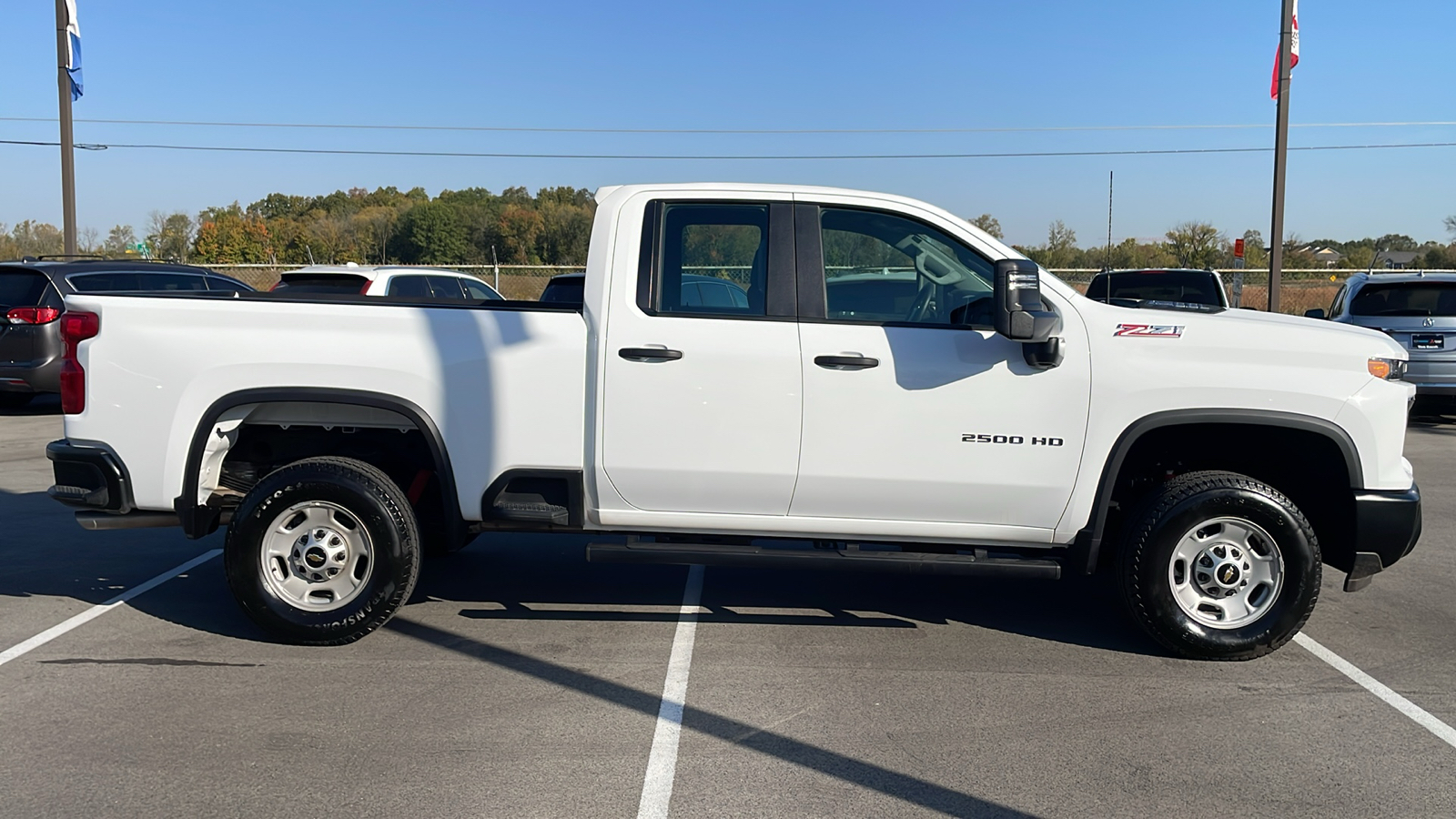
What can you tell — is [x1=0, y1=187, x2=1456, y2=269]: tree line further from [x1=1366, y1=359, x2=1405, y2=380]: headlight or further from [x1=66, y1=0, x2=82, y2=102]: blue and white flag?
[x1=1366, y1=359, x2=1405, y2=380]: headlight

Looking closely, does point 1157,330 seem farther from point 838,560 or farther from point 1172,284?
point 1172,284

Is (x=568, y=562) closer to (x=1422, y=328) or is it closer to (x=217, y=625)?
(x=217, y=625)

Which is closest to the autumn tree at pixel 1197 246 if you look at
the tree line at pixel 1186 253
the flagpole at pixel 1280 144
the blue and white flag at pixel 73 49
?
the tree line at pixel 1186 253

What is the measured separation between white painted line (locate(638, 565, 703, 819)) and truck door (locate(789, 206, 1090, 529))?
0.89 meters

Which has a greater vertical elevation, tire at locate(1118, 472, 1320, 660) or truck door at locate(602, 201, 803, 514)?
truck door at locate(602, 201, 803, 514)

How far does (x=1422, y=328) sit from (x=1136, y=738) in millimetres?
10836

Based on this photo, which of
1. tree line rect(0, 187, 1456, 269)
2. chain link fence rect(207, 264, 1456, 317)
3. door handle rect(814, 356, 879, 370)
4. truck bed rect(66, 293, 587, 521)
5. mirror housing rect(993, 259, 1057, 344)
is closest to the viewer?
mirror housing rect(993, 259, 1057, 344)

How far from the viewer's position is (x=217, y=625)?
534cm

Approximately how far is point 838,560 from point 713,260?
1553mm

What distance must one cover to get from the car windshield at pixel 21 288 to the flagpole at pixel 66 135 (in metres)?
9.14

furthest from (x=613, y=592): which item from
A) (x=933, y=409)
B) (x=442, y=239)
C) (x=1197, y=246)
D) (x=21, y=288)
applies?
(x=442, y=239)

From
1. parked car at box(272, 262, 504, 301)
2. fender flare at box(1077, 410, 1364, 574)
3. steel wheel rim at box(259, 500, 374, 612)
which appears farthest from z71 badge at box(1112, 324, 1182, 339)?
parked car at box(272, 262, 504, 301)

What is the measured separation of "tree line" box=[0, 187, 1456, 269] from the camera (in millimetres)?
39250

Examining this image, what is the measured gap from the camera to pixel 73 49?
20266 millimetres
